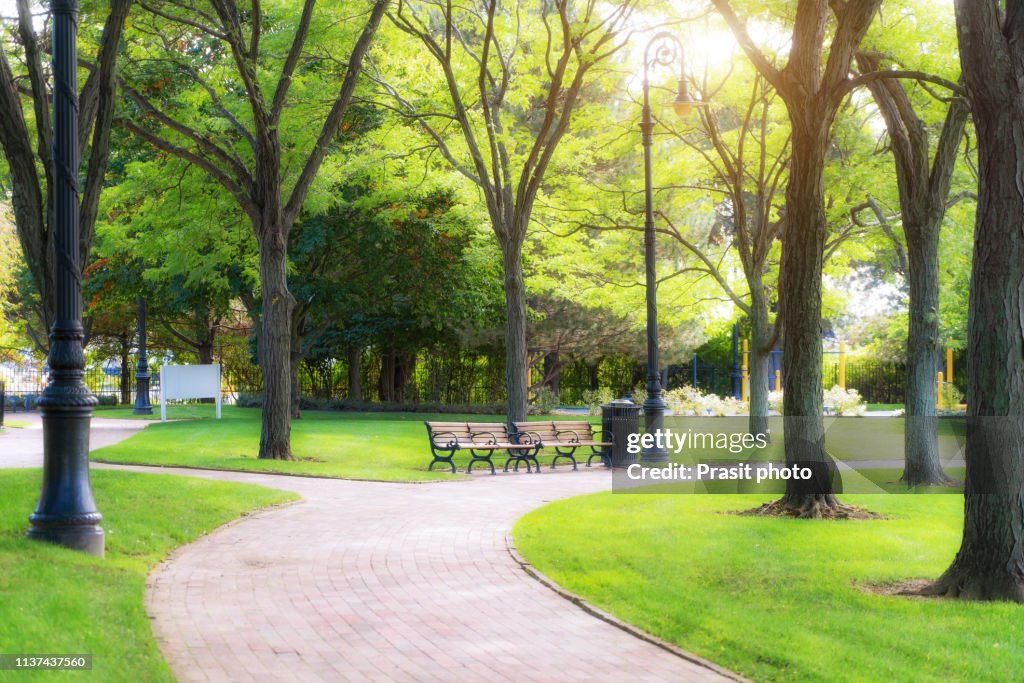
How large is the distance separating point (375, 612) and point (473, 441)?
11.9 metres

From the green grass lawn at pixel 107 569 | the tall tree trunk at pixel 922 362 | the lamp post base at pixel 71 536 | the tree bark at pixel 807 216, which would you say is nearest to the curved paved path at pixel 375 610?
the green grass lawn at pixel 107 569

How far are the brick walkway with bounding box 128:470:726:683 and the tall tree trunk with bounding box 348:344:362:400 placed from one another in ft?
88.2

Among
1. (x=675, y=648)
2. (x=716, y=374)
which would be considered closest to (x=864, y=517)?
(x=675, y=648)

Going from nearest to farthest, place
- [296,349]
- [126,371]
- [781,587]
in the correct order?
1. [781,587]
2. [296,349]
3. [126,371]

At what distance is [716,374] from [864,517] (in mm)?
33969

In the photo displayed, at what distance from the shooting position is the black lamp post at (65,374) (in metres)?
9.45

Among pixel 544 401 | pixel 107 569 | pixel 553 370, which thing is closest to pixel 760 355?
pixel 544 401

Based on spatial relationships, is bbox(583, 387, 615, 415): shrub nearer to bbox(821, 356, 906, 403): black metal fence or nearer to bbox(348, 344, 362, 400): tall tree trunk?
bbox(348, 344, 362, 400): tall tree trunk

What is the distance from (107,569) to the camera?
894 cm

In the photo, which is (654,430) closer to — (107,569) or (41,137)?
(41,137)

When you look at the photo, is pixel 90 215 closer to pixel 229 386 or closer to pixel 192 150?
pixel 192 150

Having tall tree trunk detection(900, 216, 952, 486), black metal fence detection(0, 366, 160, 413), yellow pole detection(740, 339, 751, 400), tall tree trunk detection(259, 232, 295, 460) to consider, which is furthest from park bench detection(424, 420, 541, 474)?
black metal fence detection(0, 366, 160, 413)

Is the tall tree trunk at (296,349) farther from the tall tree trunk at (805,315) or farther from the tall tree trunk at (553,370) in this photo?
the tall tree trunk at (805,315)

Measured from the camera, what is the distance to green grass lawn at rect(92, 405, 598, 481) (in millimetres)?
19062
